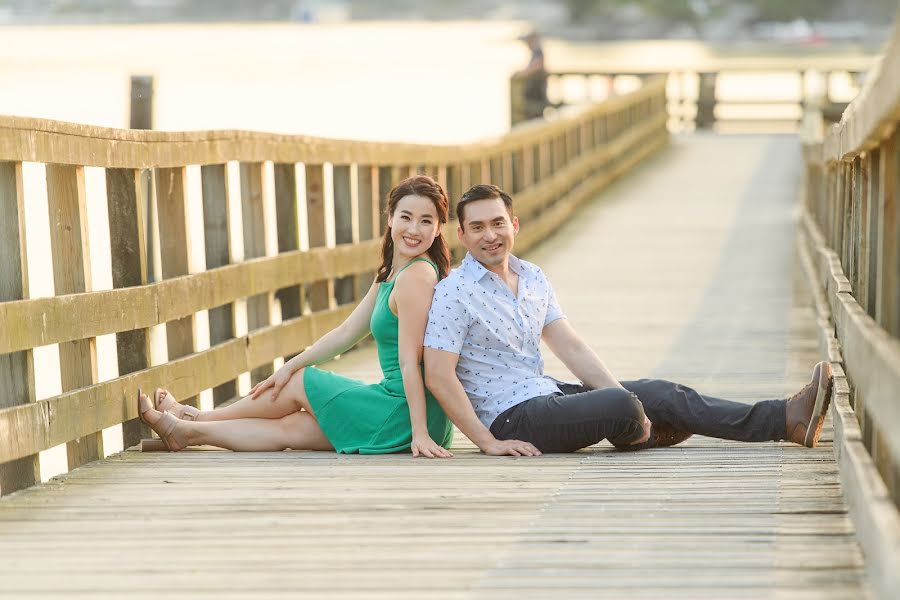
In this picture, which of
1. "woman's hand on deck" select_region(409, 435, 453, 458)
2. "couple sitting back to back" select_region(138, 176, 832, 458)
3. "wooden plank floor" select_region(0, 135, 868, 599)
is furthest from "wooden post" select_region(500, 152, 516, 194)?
"woman's hand on deck" select_region(409, 435, 453, 458)

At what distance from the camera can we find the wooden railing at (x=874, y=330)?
3.11 metres

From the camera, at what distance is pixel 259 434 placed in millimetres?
5234

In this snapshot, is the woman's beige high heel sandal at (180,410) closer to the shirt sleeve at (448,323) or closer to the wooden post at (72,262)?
the wooden post at (72,262)

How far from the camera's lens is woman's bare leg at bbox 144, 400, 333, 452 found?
5195 millimetres

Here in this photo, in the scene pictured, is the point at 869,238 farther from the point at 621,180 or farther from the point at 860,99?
the point at 621,180

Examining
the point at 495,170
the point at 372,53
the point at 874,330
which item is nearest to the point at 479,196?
the point at 874,330

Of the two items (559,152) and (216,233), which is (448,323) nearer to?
(216,233)

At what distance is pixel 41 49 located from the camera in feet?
320

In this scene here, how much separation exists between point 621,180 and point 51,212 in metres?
14.4

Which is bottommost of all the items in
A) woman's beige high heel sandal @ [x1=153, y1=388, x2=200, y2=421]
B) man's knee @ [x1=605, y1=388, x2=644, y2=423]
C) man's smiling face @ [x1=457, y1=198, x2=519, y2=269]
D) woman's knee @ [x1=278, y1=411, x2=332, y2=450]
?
woman's knee @ [x1=278, y1=411, x2=332, y2=450]

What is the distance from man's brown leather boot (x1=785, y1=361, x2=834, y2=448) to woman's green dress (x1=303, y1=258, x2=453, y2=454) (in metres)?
1.06

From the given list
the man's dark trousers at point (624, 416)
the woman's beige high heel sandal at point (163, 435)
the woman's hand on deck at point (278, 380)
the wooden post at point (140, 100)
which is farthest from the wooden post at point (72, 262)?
the wooden post at point (140, 100)

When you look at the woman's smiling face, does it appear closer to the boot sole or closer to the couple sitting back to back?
the couple sitting back to back

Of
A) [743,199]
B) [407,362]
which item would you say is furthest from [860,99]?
[743,199]
